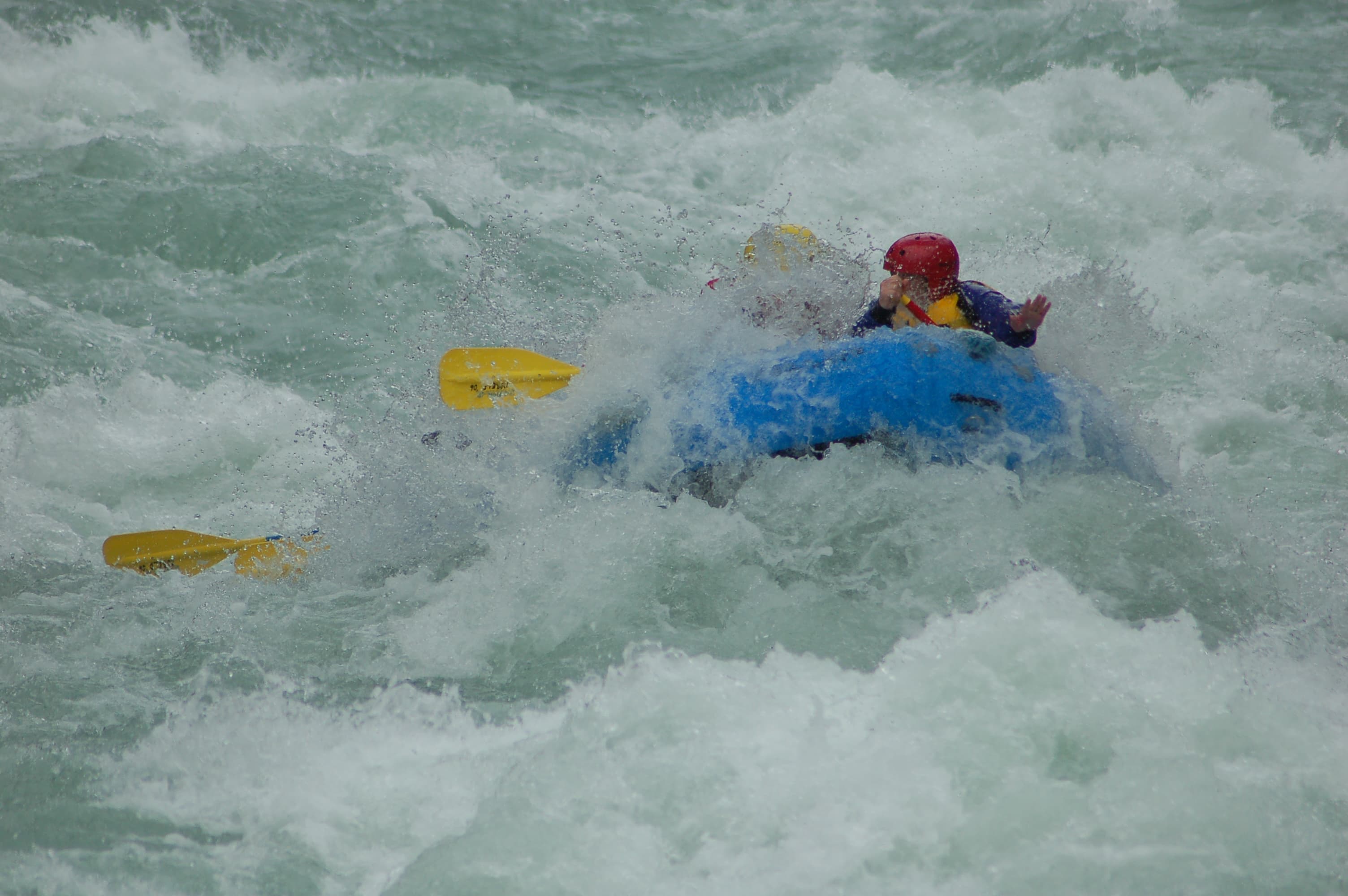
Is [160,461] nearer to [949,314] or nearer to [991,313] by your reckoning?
[949,314]

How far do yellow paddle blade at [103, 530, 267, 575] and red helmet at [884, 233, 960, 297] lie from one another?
2684mm

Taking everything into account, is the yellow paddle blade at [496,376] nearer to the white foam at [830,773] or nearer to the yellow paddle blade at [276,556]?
the yellow paddle blade at [276,556]

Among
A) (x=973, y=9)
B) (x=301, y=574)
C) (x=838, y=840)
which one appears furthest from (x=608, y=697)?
(x=973, y=9)

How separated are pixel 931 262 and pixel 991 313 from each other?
0.32 meters

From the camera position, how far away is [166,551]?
3889mm

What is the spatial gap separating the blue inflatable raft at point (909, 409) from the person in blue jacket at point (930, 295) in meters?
0.29

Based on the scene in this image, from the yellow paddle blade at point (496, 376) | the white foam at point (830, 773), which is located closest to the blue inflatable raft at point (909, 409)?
the yellow paddle blade at point (496, 376)

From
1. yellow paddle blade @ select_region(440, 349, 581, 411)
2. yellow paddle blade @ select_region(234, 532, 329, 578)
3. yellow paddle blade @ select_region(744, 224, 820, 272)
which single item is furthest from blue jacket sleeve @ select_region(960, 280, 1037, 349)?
yellow paddle blade @ select_region(234, 532, 329, 578)

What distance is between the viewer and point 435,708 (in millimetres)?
3123

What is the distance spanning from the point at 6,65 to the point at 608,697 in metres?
6.94

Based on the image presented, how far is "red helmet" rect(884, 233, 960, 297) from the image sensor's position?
4160 millimetres

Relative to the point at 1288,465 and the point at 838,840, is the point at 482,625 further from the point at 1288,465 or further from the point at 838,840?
the point at 1288,465

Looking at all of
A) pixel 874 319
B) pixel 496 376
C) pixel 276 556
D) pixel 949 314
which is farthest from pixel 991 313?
pixel 276 556

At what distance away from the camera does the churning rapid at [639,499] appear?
264 centimetres
